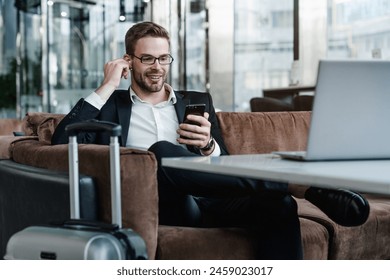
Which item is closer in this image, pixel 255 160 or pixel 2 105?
pixel 255 160

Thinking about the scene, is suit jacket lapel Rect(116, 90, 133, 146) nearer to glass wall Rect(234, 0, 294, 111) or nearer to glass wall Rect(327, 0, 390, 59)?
glass wall Rect(327, 0, 390, 59)

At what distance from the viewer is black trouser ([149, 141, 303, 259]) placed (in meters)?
2.01

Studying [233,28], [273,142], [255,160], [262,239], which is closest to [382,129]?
[255,160]

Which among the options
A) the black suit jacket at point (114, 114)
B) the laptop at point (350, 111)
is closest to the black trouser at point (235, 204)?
the black suit jacket at point (114, 114)

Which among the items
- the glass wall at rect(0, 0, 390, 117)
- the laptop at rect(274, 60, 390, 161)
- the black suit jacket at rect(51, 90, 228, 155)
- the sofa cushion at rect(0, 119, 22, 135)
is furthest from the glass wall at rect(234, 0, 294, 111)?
the laptop at rect(274, 60, 390, 161)

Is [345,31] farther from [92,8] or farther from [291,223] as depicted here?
[291,223]

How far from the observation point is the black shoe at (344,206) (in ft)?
5.90

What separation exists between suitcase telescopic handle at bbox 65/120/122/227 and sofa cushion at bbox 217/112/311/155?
125cm

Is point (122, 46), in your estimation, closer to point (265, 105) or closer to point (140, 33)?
point (265, 105)

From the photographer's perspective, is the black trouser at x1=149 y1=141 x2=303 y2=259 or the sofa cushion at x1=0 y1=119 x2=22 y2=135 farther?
the sofa cushion at x1=0 y1=119 x2=22 y2=135

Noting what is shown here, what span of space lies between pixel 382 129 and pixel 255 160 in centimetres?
32
